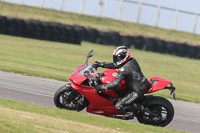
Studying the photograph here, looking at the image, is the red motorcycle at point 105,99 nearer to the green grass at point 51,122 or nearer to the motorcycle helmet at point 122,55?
the motorcycle helmet at point 122,55

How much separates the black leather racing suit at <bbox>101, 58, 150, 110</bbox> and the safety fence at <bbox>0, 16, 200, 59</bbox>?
1785 centimetres

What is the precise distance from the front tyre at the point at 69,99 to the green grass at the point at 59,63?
5555mm

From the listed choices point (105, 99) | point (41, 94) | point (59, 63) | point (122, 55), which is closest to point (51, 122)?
point (105, 99)

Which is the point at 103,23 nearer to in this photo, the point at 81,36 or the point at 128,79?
the point at 81,36

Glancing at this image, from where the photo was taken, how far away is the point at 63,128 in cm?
704

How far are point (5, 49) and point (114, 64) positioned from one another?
1287cm

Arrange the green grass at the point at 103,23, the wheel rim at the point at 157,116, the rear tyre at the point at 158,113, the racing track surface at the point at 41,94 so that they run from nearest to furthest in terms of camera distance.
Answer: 1. the rear tyre at the point at 158,113
2. the wheel rim at the point at 157,116
3. the racing track surface at the point at 41,94
4. the green grass at the point at 103,23

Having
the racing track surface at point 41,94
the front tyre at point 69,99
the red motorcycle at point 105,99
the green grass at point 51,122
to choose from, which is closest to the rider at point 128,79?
the red motorcycle at point 105,99

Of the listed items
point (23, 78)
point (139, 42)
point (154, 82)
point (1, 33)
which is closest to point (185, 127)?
point (154, 82)

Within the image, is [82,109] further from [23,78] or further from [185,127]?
[23,78]

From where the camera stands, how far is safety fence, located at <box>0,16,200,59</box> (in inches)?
1059

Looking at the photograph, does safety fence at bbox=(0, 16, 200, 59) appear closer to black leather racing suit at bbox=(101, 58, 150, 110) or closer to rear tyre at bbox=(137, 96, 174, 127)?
black leather racing suit at bbox=(101, 58, 150, 110)

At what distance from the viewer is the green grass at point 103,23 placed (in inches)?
1515

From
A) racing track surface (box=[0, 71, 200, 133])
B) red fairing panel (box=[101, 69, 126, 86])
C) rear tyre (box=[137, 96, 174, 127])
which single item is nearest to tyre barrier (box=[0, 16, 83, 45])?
racing track surface (box=[0, 71, 200, 133])
